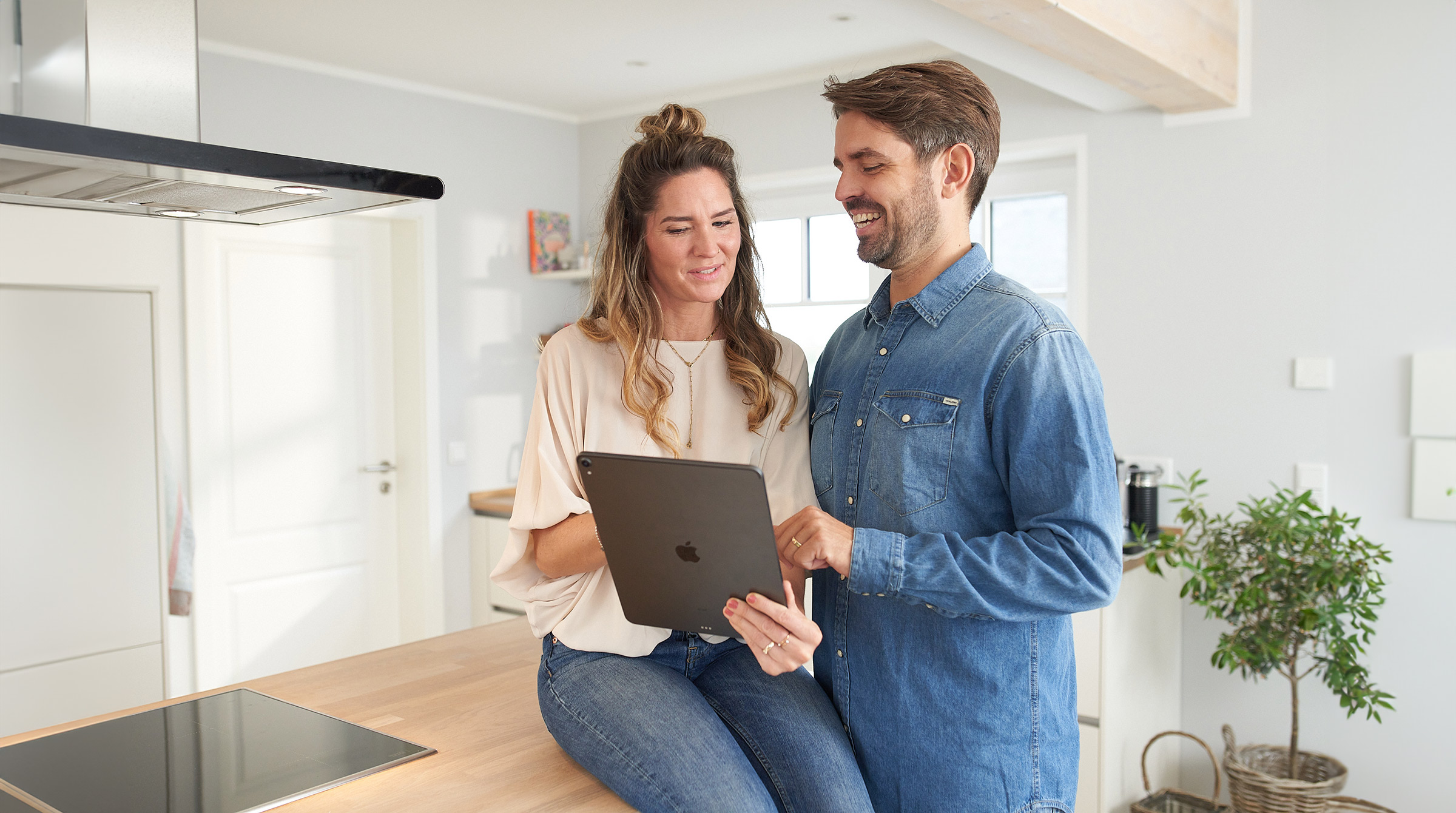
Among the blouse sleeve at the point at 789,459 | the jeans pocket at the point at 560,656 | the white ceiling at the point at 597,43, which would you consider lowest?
the jeans pocket at the point at 560,656

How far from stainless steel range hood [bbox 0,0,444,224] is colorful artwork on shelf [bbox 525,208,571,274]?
271 centimetres

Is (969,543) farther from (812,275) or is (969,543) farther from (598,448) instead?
(812,275)

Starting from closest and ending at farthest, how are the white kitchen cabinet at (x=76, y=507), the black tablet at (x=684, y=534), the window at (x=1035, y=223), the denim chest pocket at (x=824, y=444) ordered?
the black tablet at (x=684, y=534) → the denim chest pocket at (x=824, y=444) → the white kitchen cabinet at (x=76, y=507) → the window at (x=1035, y=223)

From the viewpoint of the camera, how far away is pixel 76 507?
2.74 m

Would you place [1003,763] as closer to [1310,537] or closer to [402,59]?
[1310,537]

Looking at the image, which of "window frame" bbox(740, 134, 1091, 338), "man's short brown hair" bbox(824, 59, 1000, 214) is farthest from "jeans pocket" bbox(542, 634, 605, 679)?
"window frame" bbox(740, 134, 1091, 338)

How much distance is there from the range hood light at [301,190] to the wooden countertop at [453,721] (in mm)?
762

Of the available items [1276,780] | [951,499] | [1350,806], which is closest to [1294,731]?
[1276,780]

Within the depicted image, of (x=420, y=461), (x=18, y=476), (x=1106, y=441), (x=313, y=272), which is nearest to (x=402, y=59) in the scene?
(x=313, y=272)

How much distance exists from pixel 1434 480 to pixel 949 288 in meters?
2.00

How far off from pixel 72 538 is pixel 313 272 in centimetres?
137

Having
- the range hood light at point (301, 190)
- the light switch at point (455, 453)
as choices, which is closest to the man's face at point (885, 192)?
the range hood light at point (301, 190)

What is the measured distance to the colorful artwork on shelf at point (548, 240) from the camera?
14.2ft

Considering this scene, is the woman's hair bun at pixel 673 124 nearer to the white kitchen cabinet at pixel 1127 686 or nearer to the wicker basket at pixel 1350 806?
the white kitchen cabinet at pixel 1127 686
